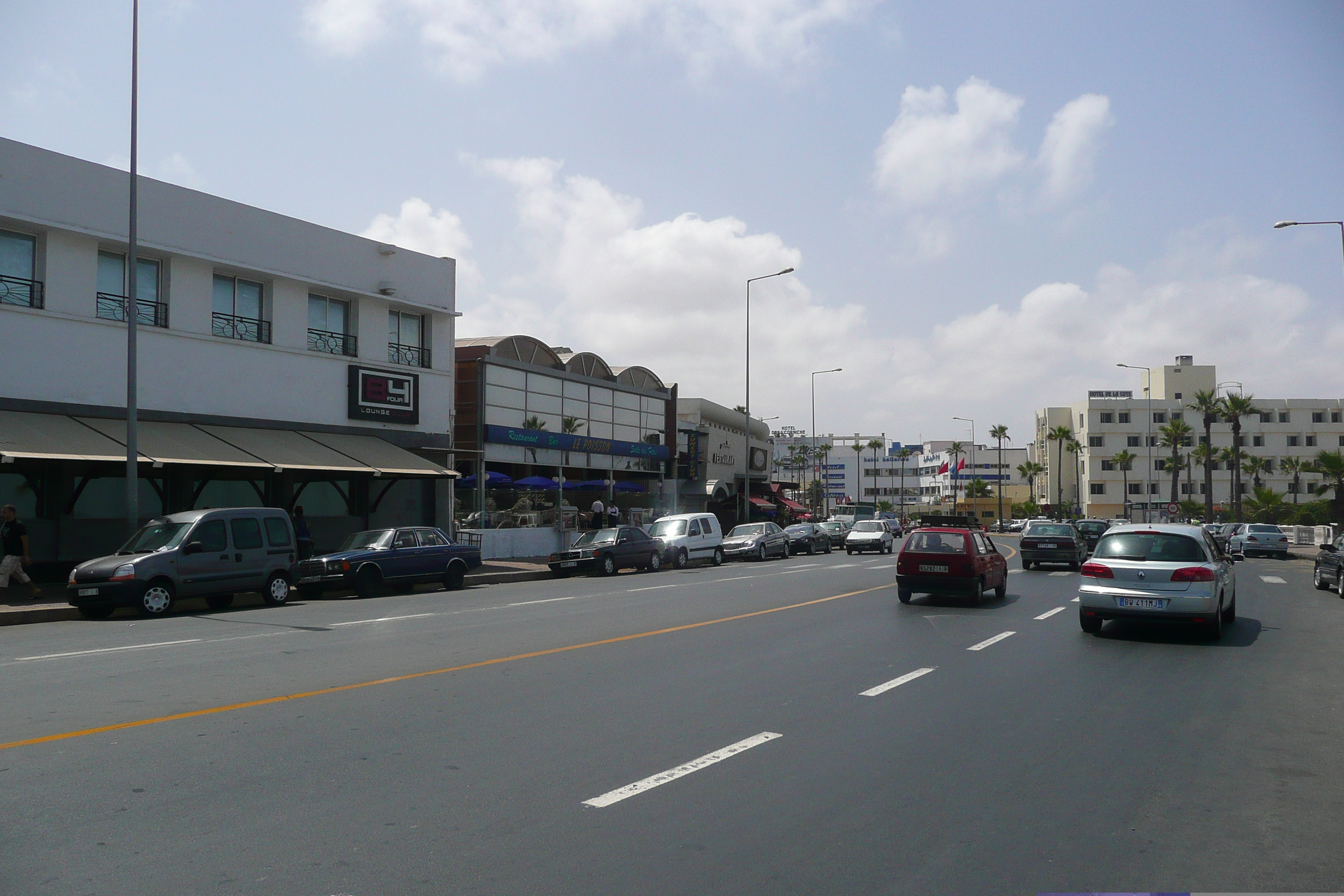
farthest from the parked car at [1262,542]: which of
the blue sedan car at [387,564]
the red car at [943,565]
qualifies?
the blue sedan car at [387,564]

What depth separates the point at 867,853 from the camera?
16.1 ft

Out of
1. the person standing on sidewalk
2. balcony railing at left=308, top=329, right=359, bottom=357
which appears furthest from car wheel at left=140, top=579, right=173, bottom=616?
balcony railing at left=308, top=329, right=359, bottom=357

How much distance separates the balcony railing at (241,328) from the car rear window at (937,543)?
57.6 ft

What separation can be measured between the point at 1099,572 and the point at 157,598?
14815 millimetres

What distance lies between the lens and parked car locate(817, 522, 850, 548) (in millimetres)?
48125

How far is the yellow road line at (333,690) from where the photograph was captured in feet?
23.2

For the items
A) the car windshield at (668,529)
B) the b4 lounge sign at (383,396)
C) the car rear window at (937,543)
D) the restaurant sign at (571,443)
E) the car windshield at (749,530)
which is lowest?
the car windshield at (749,530)

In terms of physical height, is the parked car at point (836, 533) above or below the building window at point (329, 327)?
below

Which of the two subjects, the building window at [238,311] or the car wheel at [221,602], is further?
the building window at [238,311]

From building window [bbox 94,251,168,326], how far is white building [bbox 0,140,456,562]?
0.05 metres

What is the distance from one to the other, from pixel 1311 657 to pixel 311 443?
22.0 m

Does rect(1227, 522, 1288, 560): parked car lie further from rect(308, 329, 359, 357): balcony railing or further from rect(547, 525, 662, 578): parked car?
rect(308, 329, 359, 357): balcony railing

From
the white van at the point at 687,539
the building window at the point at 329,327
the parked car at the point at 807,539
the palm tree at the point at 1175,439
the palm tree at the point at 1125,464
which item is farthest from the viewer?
the palm tree at the point at 1125,464

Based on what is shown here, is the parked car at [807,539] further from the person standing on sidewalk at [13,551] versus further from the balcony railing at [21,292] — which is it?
the person standing on sidewalk at [13,551]
